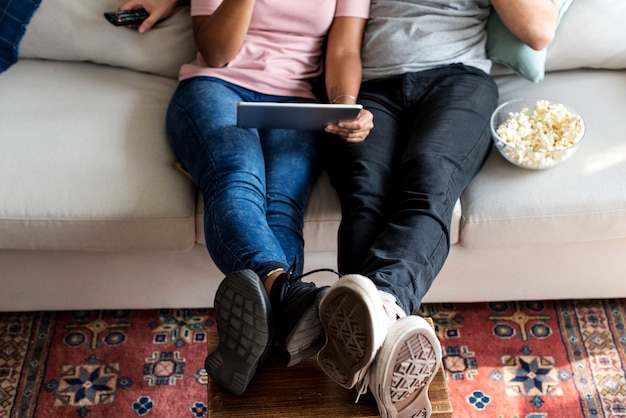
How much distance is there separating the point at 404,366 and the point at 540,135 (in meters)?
0.73

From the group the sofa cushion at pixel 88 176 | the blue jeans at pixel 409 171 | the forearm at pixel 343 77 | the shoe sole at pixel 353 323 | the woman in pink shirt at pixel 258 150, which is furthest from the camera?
the forearm at pixel 343 77

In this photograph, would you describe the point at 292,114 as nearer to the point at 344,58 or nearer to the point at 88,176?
the point at 344,58

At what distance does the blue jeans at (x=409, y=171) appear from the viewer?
1416 millimetres

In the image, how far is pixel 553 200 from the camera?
1.64 metres

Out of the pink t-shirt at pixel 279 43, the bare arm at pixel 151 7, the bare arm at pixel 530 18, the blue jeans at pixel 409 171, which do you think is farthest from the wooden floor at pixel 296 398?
the bare arm at pixel 151 7

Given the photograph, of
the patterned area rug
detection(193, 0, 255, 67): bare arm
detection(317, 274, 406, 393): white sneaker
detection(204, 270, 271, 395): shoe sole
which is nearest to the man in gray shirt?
detection(317, 274, 406, 393): white sneaker

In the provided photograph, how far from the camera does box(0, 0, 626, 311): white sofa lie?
1.64 meters

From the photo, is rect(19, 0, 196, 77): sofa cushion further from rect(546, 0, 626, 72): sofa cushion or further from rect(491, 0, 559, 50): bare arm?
rect(546, 0, 626, 72): sofa cushion

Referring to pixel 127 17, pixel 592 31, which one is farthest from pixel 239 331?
pixel 592 31

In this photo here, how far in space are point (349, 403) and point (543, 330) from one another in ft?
2.61

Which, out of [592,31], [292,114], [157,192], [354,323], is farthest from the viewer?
[592,31]

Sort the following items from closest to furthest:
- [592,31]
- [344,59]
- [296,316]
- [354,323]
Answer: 1. [354,323]
2. [296,316]
3. [344,59]
4. [592,31]

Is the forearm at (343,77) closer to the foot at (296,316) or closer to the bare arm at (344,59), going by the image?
the bare arm at (344,59)

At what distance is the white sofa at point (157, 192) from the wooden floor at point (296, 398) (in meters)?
0.42
